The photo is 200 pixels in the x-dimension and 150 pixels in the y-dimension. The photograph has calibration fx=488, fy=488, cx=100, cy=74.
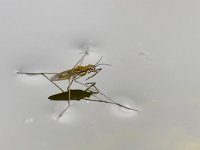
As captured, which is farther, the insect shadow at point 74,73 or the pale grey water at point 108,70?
the insect shadow at point 74,73

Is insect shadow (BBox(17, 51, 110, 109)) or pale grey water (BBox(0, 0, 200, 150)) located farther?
insect shadow (BBox(17, 51, 110, 109))

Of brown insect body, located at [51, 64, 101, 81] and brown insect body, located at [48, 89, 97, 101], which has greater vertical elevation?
brown insect body, located at [51, 64, 101, 81]

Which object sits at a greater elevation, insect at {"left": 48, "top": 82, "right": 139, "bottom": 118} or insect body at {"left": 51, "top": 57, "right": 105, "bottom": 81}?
insect body at {"left": 51, "top": 57, "right": 105, "bottom": 81}

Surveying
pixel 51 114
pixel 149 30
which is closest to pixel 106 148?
pixel 51 114

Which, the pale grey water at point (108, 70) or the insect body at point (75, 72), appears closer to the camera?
the pale grey water at point (108, 70)

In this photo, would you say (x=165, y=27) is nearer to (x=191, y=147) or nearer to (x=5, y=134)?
(x=191, y=147)

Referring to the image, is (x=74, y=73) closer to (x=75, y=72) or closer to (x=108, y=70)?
(x=75, y=72)

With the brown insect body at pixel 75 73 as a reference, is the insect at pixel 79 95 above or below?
below

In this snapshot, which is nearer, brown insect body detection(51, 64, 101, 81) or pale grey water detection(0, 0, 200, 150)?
pale grey water detection(0, 0, 200, 150)
